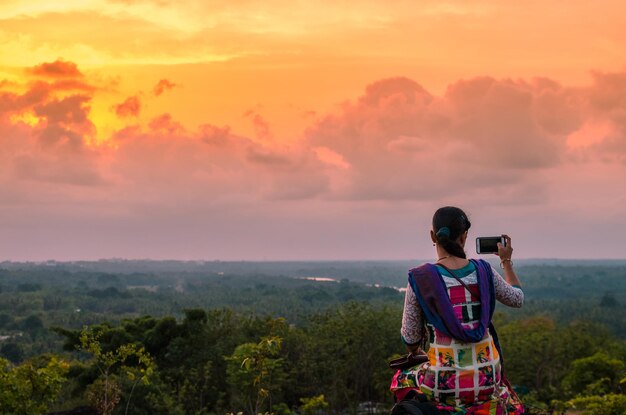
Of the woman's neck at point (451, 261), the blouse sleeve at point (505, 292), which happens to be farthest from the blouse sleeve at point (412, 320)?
the blouse sleeve at point (505, 292)

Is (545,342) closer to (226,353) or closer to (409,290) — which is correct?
(226,353)

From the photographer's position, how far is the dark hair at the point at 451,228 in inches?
167

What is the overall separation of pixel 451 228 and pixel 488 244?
21.0 inches

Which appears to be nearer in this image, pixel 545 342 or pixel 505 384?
pixel 505 384

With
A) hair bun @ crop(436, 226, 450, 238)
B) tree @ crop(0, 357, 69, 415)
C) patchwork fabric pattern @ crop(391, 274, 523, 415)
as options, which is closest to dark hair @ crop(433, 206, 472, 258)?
hair bun @ crop(436, 226, 450, 238)

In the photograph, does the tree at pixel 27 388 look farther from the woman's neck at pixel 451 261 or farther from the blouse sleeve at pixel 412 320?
the woman's neck at pixel 451 261

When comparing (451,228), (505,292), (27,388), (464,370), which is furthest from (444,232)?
(27,388)

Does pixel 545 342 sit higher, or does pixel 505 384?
pixel 505 384

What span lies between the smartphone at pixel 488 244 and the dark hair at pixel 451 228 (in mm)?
443

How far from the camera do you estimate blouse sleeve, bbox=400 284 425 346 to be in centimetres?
421

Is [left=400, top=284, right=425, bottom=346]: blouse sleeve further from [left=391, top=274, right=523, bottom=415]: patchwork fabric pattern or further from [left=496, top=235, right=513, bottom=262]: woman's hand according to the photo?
[left=496, top=235, right=513, bottom=262]: woman's hand

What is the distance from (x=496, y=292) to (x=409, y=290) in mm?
535

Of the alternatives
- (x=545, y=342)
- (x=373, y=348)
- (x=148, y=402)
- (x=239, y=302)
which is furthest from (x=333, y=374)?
(x=239, y=302)

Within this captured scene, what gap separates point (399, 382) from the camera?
4.38 metres
